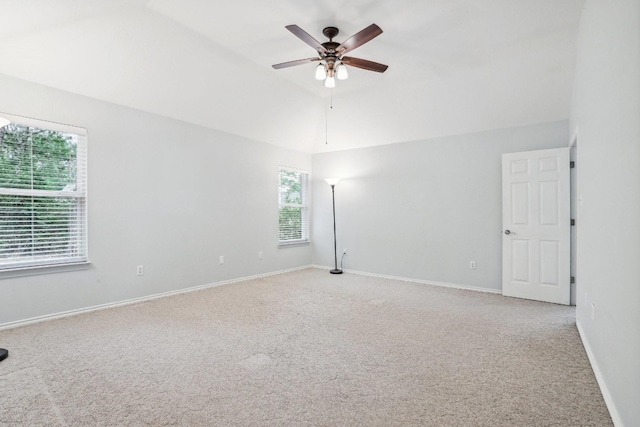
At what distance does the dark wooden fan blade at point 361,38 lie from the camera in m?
2.59

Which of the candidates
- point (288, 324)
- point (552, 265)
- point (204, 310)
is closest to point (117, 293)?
point (204, 310)

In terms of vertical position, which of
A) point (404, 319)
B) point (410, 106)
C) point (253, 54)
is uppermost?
point (253, 54)

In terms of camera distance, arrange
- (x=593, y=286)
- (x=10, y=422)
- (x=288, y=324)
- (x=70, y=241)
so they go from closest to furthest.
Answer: (x=10, y=422) < (x=593, y=286) < (x=288, y=324) < (x=70, y=241)

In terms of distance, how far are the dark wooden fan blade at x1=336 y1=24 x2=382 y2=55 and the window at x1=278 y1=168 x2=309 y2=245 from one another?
3.31m

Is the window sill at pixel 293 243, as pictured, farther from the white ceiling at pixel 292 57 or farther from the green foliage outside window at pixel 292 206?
the white ceiling at pixel 292 57

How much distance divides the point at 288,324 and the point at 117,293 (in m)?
2.16

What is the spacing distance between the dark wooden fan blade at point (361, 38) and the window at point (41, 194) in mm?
2945

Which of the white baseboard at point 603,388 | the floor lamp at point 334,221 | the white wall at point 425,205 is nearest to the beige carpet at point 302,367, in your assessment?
the white baseboard at point 603,388

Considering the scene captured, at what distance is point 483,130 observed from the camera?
15.6 feet

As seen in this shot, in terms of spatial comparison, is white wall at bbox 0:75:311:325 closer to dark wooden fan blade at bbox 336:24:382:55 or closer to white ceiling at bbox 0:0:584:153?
white ceiling at bbox 0:0:584:153

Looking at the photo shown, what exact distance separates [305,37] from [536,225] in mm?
3666

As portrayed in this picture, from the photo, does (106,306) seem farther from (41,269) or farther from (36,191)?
(36,191)

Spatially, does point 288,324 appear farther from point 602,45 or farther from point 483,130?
point 483,130

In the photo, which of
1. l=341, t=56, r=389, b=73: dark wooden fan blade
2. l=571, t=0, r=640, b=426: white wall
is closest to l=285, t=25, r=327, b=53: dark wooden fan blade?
l=341, t=56, r=389, b=73: dark wooden fan blade
